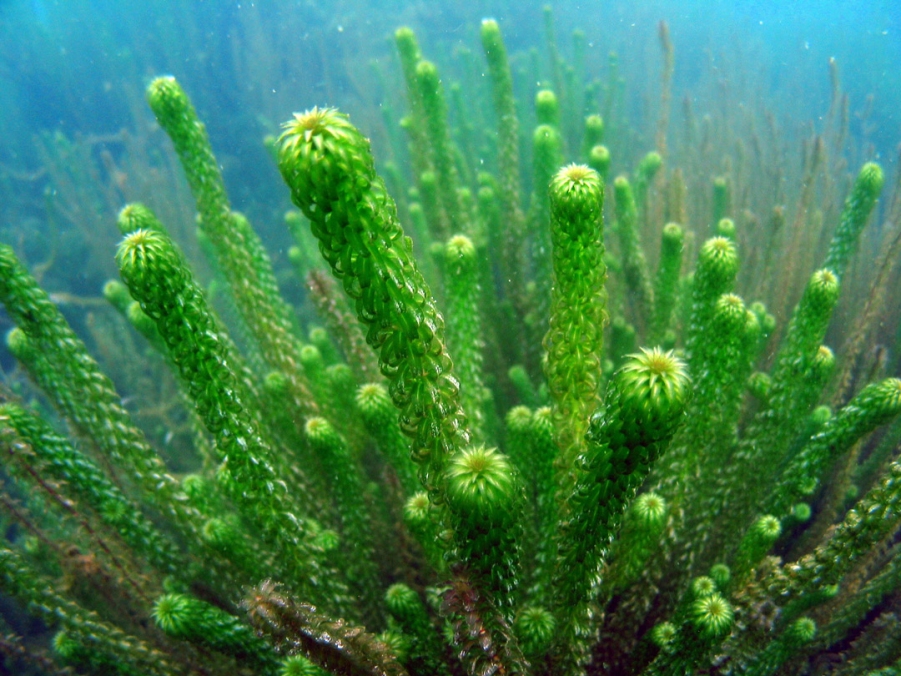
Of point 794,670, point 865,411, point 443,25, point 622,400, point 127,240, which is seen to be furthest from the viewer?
point 443,25

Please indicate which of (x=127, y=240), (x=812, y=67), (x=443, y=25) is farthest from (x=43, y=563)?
(x=812, y=67)

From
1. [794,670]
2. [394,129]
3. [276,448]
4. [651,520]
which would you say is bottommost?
[794,670]

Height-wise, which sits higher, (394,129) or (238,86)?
(238,86)

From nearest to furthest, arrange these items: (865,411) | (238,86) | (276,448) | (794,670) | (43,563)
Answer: (865,411)
(794,670)
(276,448)
(43,563)
(238,86)

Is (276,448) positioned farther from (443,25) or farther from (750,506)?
(443,25)

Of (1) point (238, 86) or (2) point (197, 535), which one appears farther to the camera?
(1) point (238, 86)

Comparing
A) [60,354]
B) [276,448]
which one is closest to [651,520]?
[276,448]
